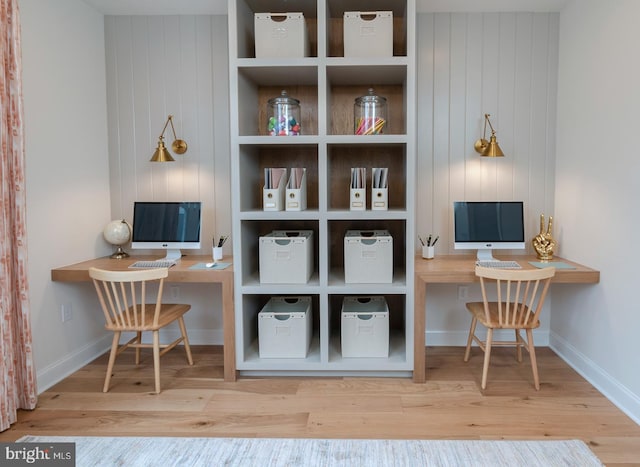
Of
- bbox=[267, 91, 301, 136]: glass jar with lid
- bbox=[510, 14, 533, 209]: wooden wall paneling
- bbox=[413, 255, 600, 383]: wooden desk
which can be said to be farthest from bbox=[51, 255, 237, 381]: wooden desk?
bbox=[510, 14, 533, 209]: wooden wall paneling

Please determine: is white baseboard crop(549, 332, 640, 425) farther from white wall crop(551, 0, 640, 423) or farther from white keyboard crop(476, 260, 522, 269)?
white keyboard crop(476, 260, 522, 269)

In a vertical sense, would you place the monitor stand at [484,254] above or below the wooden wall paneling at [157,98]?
below

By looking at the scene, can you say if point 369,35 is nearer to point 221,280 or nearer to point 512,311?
point 221,280

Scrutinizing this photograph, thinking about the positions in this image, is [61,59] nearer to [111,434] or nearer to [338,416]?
[111,434]

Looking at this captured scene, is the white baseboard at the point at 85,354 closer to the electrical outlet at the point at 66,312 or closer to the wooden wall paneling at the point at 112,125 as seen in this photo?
the electrical outlet at the point at 66,312

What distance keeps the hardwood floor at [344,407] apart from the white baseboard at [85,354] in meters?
0.06

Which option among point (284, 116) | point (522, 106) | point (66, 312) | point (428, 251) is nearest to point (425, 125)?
point (522, 106)

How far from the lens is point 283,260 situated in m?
2.90

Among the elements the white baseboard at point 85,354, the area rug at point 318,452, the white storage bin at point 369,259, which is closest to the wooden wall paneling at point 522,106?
the white storage bin at point 369,259

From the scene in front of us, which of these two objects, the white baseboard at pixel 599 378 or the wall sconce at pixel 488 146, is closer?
the white baseboard at pixel 599 378

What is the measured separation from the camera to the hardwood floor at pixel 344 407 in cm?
228

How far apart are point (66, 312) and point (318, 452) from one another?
1.97 m

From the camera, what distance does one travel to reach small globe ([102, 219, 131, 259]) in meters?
3.34

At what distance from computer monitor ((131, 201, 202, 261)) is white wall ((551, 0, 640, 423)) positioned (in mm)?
2590
